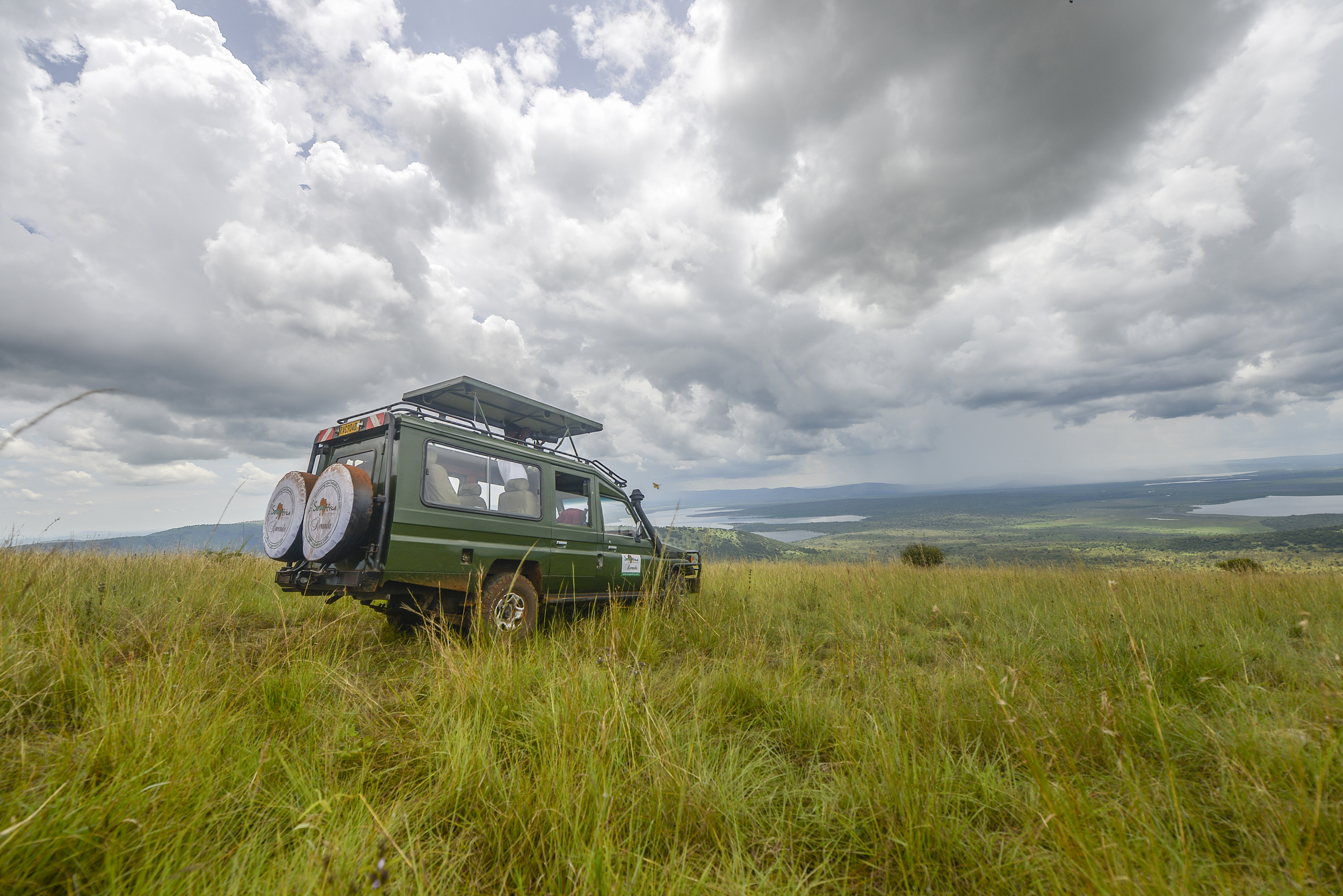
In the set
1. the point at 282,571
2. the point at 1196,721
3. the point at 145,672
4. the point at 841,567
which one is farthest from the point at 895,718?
the point at 841,567

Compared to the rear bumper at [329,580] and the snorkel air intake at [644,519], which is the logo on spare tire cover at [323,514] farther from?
the snorkel air intake at [644,519]

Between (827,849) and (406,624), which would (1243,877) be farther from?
(406,624)

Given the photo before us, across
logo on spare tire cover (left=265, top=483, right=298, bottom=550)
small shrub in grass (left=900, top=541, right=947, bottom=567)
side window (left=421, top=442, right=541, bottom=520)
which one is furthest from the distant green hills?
small shrub in grass (left=900, top=541, right=947, bottom=567)

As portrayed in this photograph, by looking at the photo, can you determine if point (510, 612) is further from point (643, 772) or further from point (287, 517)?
point (643, 772)

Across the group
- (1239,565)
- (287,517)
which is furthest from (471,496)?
(1239,565)

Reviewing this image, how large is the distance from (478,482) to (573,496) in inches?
61.0

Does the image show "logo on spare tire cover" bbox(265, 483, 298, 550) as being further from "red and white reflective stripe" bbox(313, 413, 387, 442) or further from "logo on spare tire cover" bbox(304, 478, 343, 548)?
"red and white reflective stripe" bbox(313, 413, 387, 442)

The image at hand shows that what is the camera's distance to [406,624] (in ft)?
18.2

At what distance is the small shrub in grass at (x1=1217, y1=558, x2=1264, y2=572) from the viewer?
1172 centimetres

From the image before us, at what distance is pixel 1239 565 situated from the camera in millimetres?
12430

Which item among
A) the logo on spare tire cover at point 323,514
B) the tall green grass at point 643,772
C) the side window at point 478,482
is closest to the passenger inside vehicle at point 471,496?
the side window at point 478,482

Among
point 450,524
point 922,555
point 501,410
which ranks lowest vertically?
point 922,555

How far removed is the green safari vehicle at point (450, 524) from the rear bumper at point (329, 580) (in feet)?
Answer: 0.04

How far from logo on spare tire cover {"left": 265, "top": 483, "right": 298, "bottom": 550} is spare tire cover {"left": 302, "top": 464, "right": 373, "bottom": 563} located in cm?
36
